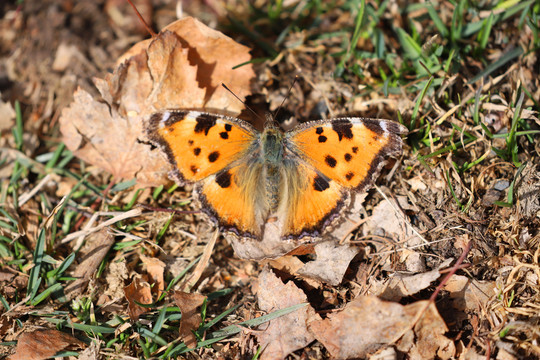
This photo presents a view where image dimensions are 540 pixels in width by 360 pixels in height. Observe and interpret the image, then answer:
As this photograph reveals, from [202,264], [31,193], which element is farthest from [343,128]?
[31,193]

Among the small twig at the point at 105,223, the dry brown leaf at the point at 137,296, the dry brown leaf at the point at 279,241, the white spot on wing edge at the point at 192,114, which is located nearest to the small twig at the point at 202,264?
the dry brown leaf at the point at 279,241

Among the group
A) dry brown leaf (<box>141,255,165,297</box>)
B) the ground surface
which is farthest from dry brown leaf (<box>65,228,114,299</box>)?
dry brown leaf (<box>141,255,165,297</box>)

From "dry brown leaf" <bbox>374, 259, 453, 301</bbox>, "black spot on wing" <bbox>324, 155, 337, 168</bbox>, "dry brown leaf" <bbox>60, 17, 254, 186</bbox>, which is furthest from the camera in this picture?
"dry brown leaf" <bbox>60, 17, 254, 186</bbox>

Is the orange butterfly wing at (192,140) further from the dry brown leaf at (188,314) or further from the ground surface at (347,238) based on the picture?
the dry brown leaf at (188,314)

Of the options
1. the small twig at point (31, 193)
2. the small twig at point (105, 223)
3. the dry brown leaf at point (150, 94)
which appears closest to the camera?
the small twig at point (105, 223)

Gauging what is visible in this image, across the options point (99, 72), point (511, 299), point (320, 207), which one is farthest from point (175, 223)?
point (511, 299)

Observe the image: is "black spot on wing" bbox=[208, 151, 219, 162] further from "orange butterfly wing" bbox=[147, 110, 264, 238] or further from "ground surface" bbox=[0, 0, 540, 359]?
"ground surface" bbox=[0, 0, 540, 359]

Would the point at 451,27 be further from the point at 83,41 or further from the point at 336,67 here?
the point at 83,41
